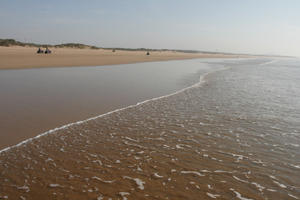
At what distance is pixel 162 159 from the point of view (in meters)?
4.71

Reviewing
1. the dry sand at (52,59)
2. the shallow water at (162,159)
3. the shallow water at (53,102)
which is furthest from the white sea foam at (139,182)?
the dry sand at (52,59)

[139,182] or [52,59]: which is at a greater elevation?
[52,59]

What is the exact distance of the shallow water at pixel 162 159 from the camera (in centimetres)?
365

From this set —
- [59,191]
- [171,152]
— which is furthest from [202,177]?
[59,191]

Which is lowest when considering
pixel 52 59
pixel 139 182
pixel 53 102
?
pixel 139 182

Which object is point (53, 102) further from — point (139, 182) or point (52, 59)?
point (52, 59)

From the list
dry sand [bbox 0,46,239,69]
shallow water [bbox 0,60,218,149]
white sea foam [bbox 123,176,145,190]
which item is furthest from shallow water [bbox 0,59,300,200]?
dry sand [bbox 0,46,239,69]

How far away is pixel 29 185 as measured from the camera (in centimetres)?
373

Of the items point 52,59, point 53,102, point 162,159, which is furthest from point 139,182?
point 52,59

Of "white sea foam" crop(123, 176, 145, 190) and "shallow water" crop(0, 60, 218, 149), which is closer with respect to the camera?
"white sea foam" crop(123, 176, 145, 190)

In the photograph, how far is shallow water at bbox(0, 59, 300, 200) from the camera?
12.0 ft

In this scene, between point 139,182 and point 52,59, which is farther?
point 52,59

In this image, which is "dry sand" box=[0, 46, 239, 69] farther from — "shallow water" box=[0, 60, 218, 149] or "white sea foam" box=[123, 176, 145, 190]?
"white sea foam" box=[123, 176, 145, 190]

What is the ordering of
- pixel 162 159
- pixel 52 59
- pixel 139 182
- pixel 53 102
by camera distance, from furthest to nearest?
pixel 52 59 < pixel 53 102 < pixel 162 159 < pixel 139 182
